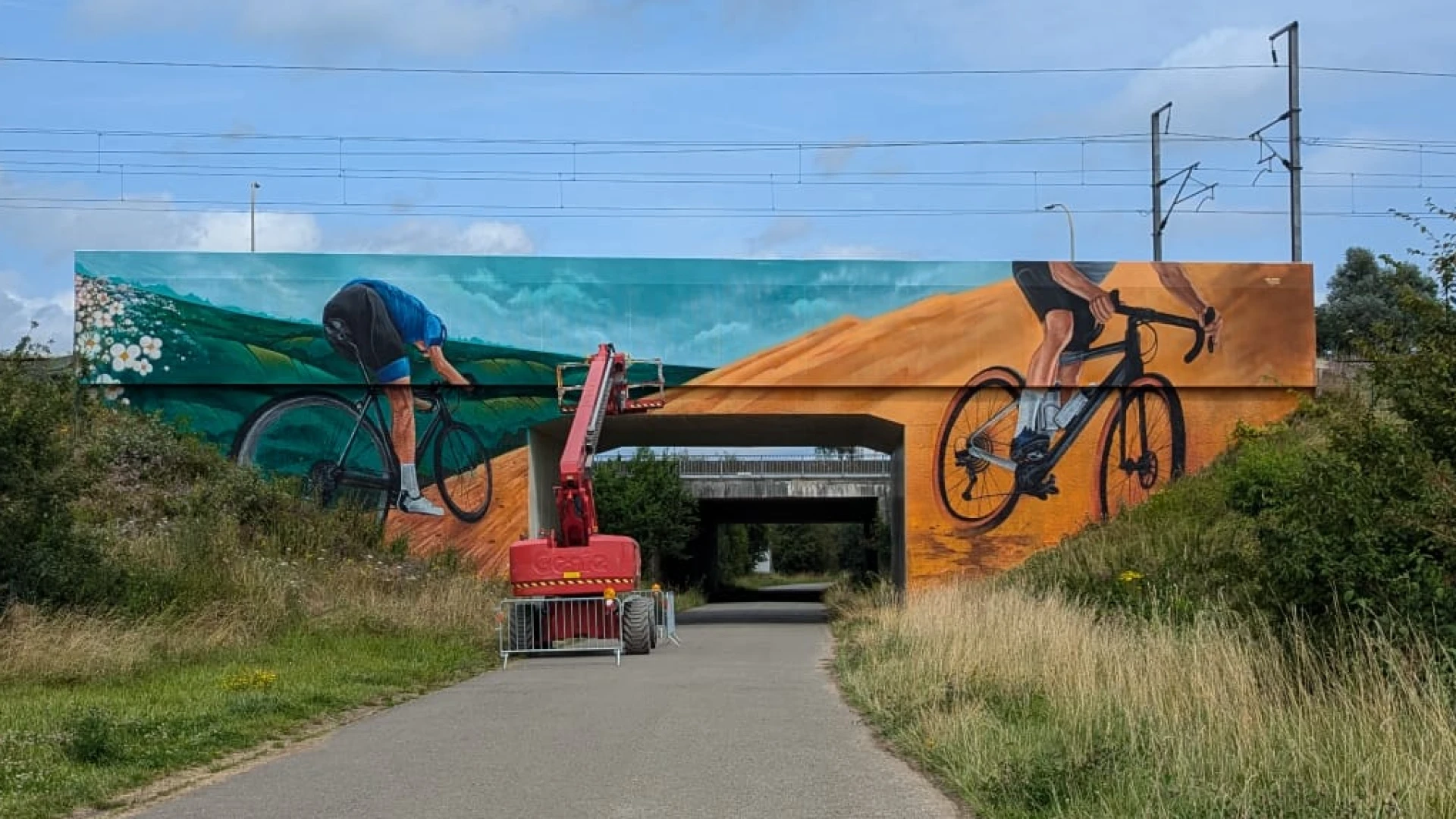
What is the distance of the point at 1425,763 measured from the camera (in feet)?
26.7

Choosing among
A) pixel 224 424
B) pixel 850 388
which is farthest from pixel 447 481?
pixel 850 388

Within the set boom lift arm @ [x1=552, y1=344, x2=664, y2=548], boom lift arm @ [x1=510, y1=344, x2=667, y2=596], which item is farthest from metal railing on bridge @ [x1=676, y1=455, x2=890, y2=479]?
boom lift arm @ [x1=510, y1=344, x2=667, y2=596]

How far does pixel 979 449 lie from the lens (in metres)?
36.2

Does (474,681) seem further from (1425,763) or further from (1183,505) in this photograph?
(1183,505)

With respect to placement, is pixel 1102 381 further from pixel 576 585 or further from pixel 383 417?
pixel 383 417

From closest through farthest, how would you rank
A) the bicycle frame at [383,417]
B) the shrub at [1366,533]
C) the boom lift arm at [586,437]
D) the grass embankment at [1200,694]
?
the grass embankment at [1200,694] < the shrub at [1366,533] < the boom lift arm at [586,437] < the bicycle frame at [383,417]

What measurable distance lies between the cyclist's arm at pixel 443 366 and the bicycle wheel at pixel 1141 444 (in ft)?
51.1

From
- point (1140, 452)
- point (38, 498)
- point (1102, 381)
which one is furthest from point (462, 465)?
point (38, 498)

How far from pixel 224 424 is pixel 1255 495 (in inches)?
921

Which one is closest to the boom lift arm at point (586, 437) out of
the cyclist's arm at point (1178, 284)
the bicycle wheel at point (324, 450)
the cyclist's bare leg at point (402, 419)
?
the cyclist's bare leg at point (402, 419)

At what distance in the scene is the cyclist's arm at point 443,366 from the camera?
3581 cm

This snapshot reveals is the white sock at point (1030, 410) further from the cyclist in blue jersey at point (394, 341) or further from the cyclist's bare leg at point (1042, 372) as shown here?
the cyclist in blue jersey at point (394, 341)

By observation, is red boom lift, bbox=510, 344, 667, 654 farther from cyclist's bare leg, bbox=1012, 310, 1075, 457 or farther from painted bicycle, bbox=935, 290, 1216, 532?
cyclist's bare leg, bbox=1012, 310, 1075, 457

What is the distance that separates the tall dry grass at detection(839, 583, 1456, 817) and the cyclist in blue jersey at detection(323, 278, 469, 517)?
20.8 m
